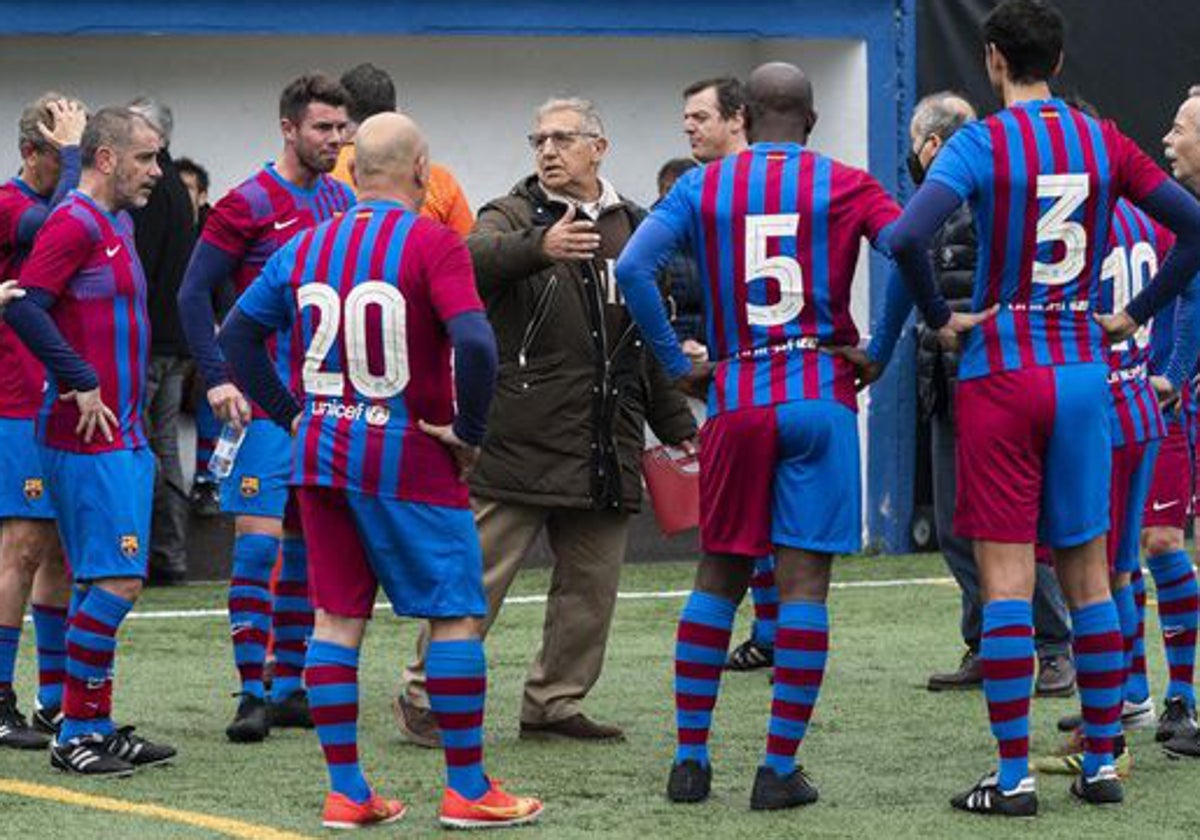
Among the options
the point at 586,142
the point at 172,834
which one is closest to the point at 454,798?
the point at 172,834

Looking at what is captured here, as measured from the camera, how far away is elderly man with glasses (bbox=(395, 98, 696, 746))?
8.45m

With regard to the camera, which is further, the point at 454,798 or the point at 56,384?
the point at 56,384

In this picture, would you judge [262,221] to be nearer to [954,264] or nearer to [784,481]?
[784,481]

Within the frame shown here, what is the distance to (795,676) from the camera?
7297mm

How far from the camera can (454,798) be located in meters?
6.99

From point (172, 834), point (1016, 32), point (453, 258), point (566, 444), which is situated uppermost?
point (1016, 32)

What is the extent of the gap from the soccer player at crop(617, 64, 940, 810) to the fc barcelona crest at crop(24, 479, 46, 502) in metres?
2.22

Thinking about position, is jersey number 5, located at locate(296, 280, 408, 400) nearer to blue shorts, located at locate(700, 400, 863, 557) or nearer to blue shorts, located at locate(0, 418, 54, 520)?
blue shorts, located at locate(700, 400, 863, 557)

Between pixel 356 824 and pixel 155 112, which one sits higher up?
pixel 155 112

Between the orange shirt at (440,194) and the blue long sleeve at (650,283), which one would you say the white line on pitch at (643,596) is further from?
the blue long sleeve at (650,283)

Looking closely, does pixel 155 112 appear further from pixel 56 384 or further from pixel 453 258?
pixel 453 258

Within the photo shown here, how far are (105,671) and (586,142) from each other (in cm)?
220

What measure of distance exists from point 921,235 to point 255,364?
1.84 m

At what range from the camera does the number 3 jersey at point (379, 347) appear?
688 cm
